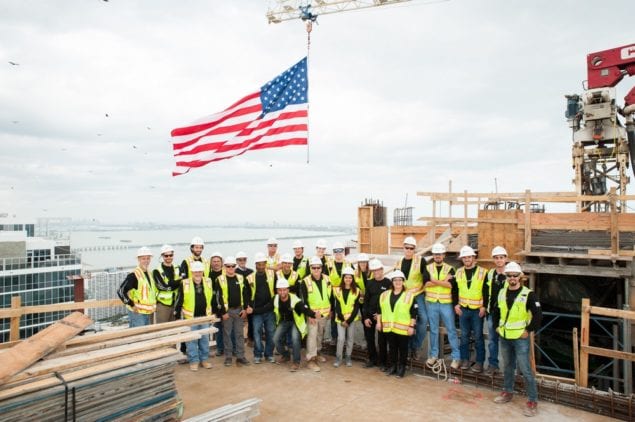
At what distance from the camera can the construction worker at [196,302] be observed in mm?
7344

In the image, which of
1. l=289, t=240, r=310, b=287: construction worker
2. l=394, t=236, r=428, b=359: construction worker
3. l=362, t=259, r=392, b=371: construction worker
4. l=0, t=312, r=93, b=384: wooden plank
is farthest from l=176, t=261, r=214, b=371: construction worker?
l=394, t=236, r=428, b=359: construction worker

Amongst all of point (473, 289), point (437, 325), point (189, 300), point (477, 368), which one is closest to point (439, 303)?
point (437, 325)

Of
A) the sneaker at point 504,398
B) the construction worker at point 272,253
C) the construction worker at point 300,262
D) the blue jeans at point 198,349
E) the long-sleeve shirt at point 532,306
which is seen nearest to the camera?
the long-sleeve shirt at point 532,306

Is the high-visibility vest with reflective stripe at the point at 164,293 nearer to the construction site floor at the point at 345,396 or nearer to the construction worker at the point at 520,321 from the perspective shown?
the construction site floor at the point at 345,396

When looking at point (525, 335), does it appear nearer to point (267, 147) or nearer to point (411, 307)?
point (411, 307)

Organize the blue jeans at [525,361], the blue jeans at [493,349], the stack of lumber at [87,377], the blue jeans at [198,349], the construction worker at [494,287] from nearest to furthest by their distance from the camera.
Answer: the stack of lumber at [87,377] → the blue jeans at [525,361] → the construction worker at [494,287] → the blue jeans at [493,349] → the blue jeans at [198,349]

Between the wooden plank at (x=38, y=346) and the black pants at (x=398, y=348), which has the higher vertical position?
the wooden plank at (x=38, y=346)

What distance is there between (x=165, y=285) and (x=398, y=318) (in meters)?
4.01

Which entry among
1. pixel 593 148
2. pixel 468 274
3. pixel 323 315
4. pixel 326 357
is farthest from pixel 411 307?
pixel 593 148

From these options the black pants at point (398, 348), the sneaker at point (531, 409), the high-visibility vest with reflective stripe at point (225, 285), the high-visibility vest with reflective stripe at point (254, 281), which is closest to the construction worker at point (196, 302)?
the high-visibility vest with reflective stripe at point (225, 285)

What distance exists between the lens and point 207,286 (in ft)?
24.6

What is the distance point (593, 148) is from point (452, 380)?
24781 millimetres

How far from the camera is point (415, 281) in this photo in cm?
744

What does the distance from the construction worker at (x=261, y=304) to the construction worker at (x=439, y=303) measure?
277cm
